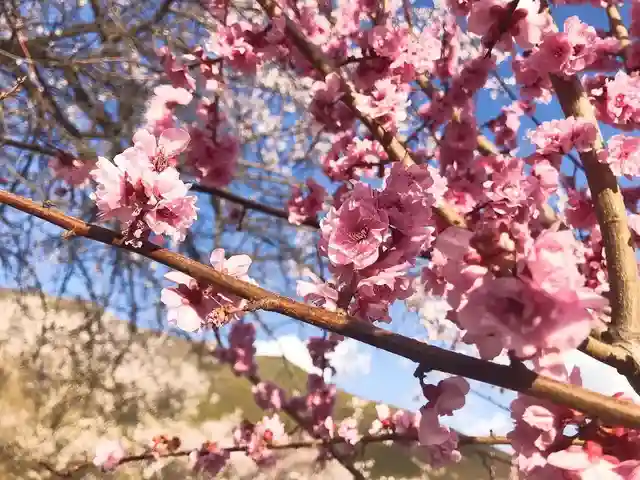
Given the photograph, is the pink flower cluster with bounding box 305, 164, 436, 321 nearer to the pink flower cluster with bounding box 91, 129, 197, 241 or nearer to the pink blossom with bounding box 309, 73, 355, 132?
the pink flower cluster with bounding box 91, 129, 197, 241

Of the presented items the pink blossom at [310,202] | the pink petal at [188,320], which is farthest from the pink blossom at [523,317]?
the pink blossom at [310,202]

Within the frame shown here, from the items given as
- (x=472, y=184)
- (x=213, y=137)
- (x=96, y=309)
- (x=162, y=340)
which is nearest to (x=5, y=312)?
(x=162, y=340)

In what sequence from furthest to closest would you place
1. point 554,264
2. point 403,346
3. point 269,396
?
point 269,396 → point 403,346 → point 554,264

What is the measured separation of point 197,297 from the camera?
1044 mm

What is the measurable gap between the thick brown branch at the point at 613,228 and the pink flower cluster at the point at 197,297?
0.80m

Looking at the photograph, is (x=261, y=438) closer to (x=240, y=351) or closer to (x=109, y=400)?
(x=240, y=351)

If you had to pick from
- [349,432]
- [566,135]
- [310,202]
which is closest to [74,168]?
[310,202]

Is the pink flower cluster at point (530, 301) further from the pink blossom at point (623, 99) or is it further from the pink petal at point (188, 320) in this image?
the pink blossom at point (623, 99)

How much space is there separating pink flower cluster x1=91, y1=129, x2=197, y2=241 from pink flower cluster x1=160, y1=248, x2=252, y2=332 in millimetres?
87

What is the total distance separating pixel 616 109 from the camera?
5.54 feet

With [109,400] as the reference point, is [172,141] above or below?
below

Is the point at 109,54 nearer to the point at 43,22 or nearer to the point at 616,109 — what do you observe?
the point at 43,22

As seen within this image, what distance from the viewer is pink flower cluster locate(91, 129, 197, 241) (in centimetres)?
93

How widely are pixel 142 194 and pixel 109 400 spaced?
Answer: 13.1ft
